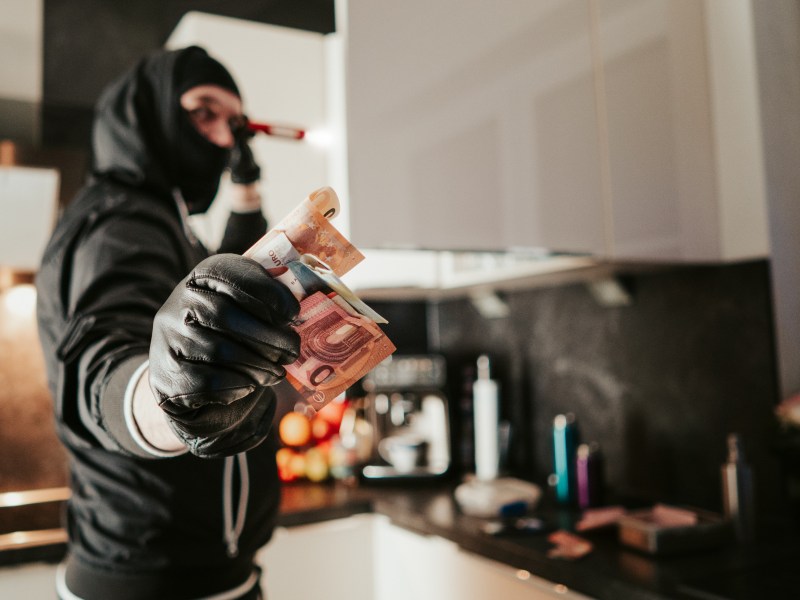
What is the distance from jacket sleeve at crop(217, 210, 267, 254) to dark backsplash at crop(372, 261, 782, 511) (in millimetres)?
998

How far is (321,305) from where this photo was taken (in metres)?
0.52

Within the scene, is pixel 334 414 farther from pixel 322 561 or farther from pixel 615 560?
pixel 615 560

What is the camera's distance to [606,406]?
175cm

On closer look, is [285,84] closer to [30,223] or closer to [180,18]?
[180,18]

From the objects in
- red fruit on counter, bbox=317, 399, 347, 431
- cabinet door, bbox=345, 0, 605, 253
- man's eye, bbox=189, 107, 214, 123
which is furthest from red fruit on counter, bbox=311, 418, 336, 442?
man's eye, bbox=189, 107, 214, 123

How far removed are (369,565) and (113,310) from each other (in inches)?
45.0

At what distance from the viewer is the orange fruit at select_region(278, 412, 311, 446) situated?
6.54 ft

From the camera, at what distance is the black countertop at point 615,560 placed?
39.4 inches

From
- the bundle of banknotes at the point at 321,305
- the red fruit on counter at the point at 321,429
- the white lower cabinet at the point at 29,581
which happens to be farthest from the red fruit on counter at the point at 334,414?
the bundle of banknotes at the point at 321,305

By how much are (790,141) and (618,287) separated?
516 millimetres

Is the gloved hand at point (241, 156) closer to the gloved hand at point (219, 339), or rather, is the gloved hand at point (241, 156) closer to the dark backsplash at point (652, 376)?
the gloved hand at point (219, 339)

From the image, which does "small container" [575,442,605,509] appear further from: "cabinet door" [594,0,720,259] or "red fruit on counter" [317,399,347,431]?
"red fruit on counter" [317,399,347,431]

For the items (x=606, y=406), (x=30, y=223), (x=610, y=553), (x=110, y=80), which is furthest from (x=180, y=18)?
(x=610, y=553)

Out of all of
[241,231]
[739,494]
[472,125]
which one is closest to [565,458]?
[739,494]
